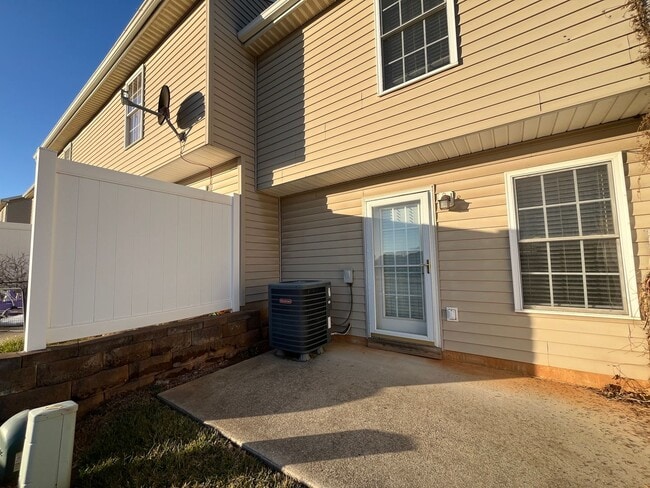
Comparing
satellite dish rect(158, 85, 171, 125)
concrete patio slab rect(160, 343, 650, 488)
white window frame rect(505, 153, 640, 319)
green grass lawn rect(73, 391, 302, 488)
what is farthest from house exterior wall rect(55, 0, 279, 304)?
white window frame rect(505, 153, 640, 319)

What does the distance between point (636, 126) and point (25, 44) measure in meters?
12.2

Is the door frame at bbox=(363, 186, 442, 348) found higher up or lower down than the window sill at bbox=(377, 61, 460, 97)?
lower down

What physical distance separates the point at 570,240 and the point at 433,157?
1.74m

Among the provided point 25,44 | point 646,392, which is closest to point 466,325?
point 646,392

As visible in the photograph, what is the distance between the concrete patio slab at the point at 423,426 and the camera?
67.1 inches

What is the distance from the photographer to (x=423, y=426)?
219cm

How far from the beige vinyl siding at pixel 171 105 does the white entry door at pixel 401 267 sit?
119 inches

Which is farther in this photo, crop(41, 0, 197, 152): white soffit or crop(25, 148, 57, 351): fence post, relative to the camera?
crop(41, 0, 197, 152): white soffit

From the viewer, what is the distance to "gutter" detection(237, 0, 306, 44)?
4.19m

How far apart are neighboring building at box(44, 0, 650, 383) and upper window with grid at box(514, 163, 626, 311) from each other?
0.05 ft

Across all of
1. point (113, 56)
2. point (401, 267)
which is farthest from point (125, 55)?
point (401, 267)

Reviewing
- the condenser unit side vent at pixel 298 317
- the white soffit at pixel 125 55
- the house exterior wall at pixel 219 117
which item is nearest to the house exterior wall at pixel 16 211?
the white soffit at pixel 125 55

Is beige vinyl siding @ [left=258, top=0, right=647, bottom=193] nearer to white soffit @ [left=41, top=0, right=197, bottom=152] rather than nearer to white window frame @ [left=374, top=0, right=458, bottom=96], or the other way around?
white window frame @ [left=374, top=0, right=458, bottom=96]

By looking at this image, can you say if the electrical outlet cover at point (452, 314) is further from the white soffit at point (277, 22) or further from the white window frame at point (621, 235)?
the white soffit at point (277, 22)
